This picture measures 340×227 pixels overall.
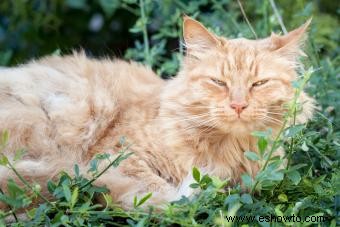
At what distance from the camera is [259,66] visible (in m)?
2.79

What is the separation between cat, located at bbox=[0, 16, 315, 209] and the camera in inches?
106

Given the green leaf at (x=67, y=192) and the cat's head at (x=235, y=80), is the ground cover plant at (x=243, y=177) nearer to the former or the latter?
the green leaf at (x=67, y=192)

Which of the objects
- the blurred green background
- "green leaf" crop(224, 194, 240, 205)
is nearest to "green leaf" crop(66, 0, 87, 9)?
the blurred green background

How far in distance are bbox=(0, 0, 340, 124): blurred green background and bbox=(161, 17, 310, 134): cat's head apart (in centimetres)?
92


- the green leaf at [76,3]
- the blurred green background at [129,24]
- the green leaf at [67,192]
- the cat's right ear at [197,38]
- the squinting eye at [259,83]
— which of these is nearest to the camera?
the green leaf at [67,192]

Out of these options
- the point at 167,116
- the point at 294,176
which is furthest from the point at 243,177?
the point at 167,116

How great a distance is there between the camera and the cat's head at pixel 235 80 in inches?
105

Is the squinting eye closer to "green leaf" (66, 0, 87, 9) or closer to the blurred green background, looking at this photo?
the blurred green background

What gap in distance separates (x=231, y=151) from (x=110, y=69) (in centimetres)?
88

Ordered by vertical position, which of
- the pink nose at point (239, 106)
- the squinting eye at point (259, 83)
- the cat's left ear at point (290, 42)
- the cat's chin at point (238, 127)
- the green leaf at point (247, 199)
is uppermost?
the cat's left ear at point (290, 42)

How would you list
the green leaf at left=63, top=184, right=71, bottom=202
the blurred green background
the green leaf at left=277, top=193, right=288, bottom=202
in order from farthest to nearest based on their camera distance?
the blurred green background
the green leaf at left=277, top=193, right=288, bottom=202
the green leaf at left=63, top=184, right=71, bottom=202

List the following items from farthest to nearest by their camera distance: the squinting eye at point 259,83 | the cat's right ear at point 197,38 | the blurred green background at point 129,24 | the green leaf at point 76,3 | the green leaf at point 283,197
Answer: the green leaf at point 76,3
the blurred green background at point 129,24
the cat's right ear at point 197,38
the squinting eye at point 259,83
the green leaf at point 283,197

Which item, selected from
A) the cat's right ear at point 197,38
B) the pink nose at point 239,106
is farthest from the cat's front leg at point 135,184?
the cat's right ear at point 197,38

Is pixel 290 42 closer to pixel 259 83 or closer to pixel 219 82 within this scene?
pixel 259 83
